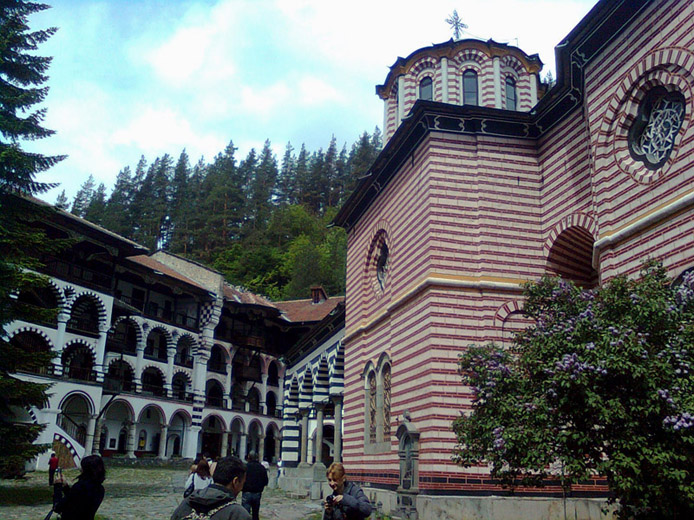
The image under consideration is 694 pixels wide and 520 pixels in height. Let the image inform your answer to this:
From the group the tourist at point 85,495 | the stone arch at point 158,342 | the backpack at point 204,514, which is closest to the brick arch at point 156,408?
the stone arch at point 158,342

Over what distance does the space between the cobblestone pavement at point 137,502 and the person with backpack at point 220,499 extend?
10051 millimetres

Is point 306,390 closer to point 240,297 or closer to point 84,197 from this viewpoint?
point 240,297

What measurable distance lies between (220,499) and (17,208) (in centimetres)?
1382

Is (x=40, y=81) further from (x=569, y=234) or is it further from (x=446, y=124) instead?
(x=569, y=234)

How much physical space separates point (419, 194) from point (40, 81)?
9.87 meters

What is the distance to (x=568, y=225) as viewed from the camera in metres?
12.4

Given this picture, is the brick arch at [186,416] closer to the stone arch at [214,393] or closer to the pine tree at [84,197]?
the stone arch at [214,393]

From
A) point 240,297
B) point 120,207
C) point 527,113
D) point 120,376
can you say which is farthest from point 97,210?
point 527,113

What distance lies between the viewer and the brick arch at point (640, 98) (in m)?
9.18

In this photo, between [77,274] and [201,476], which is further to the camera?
[77,274]

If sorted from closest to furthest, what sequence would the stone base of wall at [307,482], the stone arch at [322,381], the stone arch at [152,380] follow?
the stone base of wall at [307,482] < the stone arch at [322,381] < the stone arch at [152,380]

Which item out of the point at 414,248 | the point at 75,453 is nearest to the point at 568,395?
the point at 414,248

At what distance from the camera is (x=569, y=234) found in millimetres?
12656

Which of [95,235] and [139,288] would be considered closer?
[95,235]
